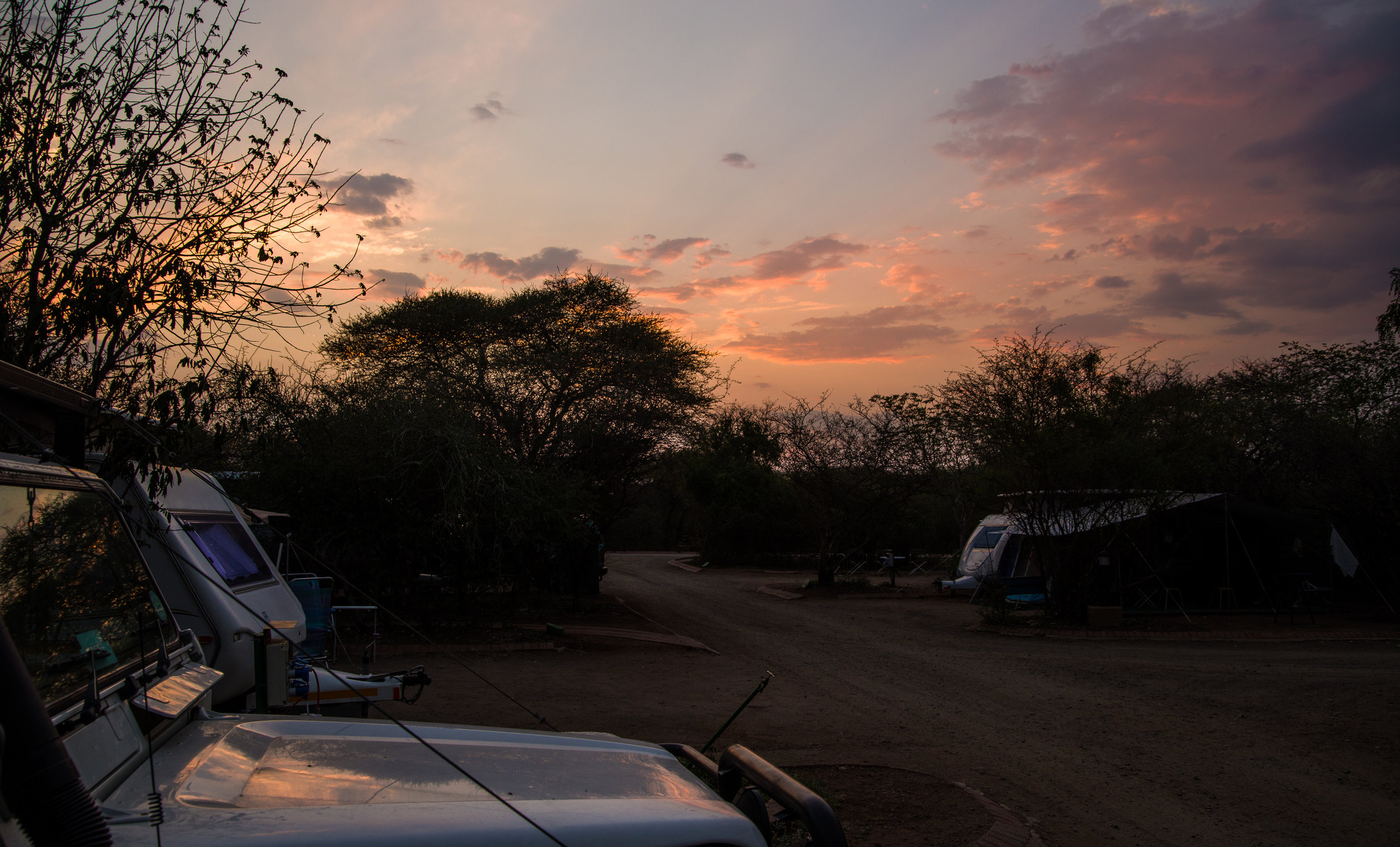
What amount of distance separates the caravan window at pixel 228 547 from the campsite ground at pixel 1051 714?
191 cm

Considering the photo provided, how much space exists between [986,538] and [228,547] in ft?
61.9

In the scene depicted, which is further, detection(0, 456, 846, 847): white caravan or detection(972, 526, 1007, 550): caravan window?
detection(972, 526, 1007, 550): caravan window

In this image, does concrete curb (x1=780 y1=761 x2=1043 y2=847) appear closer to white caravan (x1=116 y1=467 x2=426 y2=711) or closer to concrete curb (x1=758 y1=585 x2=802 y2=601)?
white caravan (x1=116 y1=467 x2=426 y2=711)

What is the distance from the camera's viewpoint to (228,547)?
6.51m

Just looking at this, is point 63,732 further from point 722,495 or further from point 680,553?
point 680,553

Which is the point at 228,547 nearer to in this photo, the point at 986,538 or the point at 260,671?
the point at 260,671

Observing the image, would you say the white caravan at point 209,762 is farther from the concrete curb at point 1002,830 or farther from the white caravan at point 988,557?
the white caravan at point 988,557

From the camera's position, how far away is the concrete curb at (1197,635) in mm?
13555

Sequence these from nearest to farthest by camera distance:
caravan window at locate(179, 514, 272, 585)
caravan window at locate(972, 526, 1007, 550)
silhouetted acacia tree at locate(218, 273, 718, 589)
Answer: caravan window at locate(179, 514, 272, 585) → silhouetted acacia tree at locate(218, 273, 718, 589) → caravan window at locate(972, 526, 1007, 550)

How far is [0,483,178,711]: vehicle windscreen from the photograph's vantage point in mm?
2100

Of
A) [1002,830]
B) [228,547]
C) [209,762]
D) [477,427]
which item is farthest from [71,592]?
[477,427]

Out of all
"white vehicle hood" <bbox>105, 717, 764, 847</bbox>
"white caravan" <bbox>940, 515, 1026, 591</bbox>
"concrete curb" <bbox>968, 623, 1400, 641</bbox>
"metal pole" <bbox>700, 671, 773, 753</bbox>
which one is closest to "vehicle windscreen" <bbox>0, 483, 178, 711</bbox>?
"white vehicle hood" <bbox>105, 717, 764, 847</bbox>

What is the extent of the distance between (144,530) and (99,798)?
3.26 m

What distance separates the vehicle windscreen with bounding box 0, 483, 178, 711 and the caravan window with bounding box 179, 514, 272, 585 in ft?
10.2
